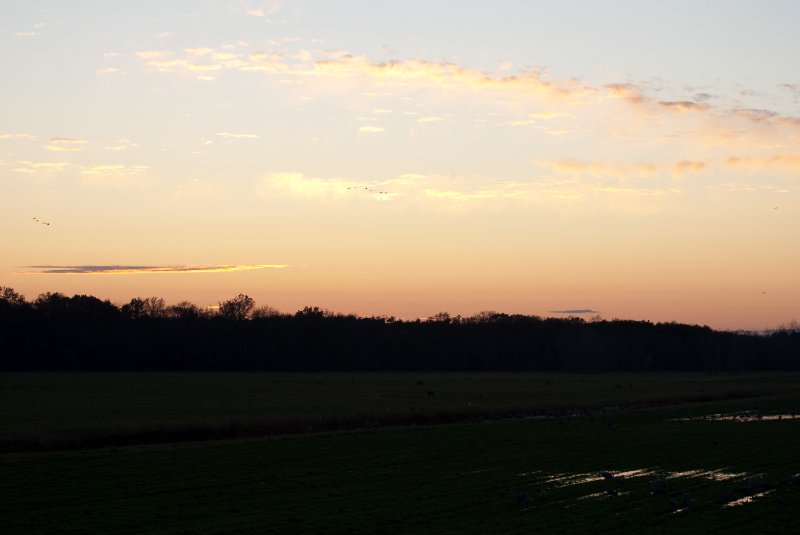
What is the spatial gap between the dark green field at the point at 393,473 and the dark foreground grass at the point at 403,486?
8 centimetres

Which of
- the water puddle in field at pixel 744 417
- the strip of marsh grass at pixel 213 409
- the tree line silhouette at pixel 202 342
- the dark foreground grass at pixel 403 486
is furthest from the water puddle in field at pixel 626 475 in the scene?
the tree line silhouette at pixel 202 342

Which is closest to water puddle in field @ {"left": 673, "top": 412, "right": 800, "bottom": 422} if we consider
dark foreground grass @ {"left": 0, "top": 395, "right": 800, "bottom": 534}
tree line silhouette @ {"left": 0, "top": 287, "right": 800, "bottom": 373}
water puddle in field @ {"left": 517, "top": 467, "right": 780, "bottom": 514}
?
dark foreground grass @ {"left": 0, "top": 395, "right": 800, "bottom": 534}

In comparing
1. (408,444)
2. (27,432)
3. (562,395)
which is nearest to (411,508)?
(408,444)

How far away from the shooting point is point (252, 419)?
5066cm

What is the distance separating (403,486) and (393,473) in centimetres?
298

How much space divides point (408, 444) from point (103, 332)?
120m

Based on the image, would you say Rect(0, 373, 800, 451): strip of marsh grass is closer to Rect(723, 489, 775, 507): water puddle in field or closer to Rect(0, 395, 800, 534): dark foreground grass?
Rect(0, 395, 800, 534): dark foreground grass

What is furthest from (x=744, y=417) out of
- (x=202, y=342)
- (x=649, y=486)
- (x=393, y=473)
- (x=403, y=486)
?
(x=202, y=342)

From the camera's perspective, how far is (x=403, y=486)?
27.0m

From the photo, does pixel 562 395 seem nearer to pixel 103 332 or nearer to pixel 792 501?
pixel 792 501

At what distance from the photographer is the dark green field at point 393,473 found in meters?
21.1

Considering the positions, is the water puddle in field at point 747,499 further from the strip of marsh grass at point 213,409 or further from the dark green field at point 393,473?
the strip of marsh grass at point 213,409

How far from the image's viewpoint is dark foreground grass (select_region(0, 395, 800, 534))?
2070 cm

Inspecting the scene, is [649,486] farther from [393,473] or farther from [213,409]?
[213,409]
